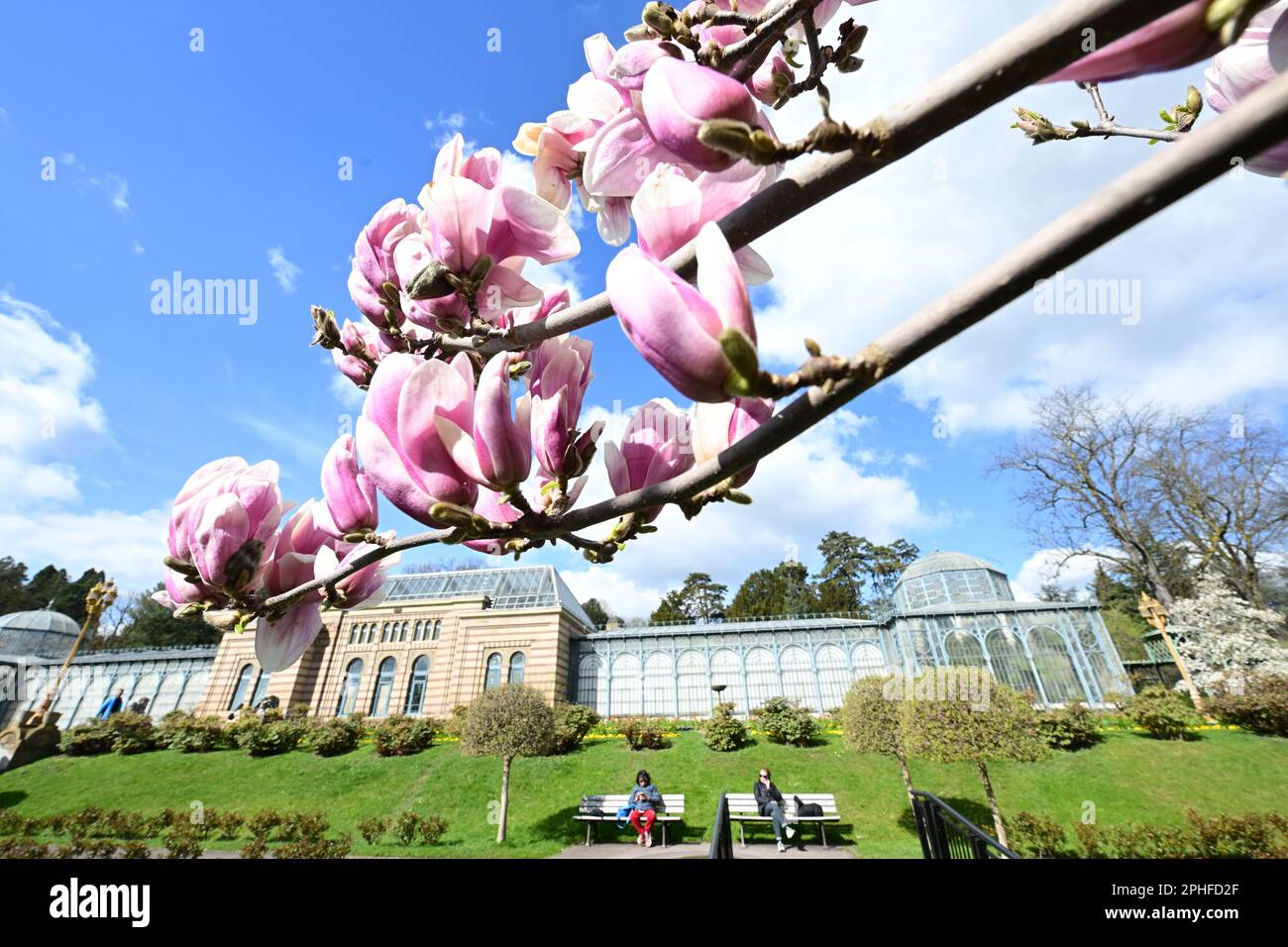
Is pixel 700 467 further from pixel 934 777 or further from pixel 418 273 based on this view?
pixel 934 777

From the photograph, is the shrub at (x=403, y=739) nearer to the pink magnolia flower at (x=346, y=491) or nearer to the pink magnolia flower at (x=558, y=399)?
the pink magnolia flower at (x=346, y=491)

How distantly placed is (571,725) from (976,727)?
34.3 feet

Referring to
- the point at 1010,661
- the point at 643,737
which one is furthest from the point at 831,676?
the point at 643,737

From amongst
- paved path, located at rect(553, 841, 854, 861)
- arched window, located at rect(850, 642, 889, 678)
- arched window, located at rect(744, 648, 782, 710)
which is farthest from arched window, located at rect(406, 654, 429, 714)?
arched window, located at rect(850, 642, 889, 678)

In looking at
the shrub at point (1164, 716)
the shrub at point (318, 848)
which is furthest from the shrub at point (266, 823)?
the shrub at point (1164, 716)

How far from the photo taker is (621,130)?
2.54 ft

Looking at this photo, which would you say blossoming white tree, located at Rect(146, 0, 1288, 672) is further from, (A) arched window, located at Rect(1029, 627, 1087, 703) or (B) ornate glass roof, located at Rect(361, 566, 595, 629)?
(B) ornate glass roof, located at Rect(361, 566, 595, 629)

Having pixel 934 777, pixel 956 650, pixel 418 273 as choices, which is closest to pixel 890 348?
pixel 418 273

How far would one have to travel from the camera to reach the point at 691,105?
0.54 m

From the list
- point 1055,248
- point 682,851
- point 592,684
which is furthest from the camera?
point 592,684

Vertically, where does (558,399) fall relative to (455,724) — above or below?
below

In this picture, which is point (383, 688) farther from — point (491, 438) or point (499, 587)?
point (491, 438)

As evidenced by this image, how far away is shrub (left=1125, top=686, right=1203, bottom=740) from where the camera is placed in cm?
1287

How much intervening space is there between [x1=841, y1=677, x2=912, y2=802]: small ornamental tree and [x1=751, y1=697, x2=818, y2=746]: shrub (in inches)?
140
